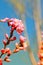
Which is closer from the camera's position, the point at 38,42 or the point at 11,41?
the point at 38,42

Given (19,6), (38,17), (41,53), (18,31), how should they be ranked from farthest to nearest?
(18,31) < (19,6) < (38,17) < (41,53)

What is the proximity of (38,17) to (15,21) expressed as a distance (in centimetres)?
36

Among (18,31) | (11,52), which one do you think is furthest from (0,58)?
(18,31)

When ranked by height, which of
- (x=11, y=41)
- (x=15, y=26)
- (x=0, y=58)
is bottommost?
(x=0, y=58)

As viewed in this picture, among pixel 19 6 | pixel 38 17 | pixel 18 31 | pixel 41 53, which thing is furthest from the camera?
pixel 18 31

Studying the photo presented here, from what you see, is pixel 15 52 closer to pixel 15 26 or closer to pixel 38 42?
pixel 15 26

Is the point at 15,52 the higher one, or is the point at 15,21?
the point at 15,21

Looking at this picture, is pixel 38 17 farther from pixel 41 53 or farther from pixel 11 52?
pixel 11 52

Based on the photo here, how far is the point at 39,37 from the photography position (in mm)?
867

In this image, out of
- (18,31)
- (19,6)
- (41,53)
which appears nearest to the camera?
(41,53)

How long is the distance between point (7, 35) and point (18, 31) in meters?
0.09

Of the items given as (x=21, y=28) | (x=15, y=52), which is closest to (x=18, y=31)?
(x=21, y=28)

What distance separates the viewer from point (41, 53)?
0.79 metres

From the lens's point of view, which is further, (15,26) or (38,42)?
(15,26)
